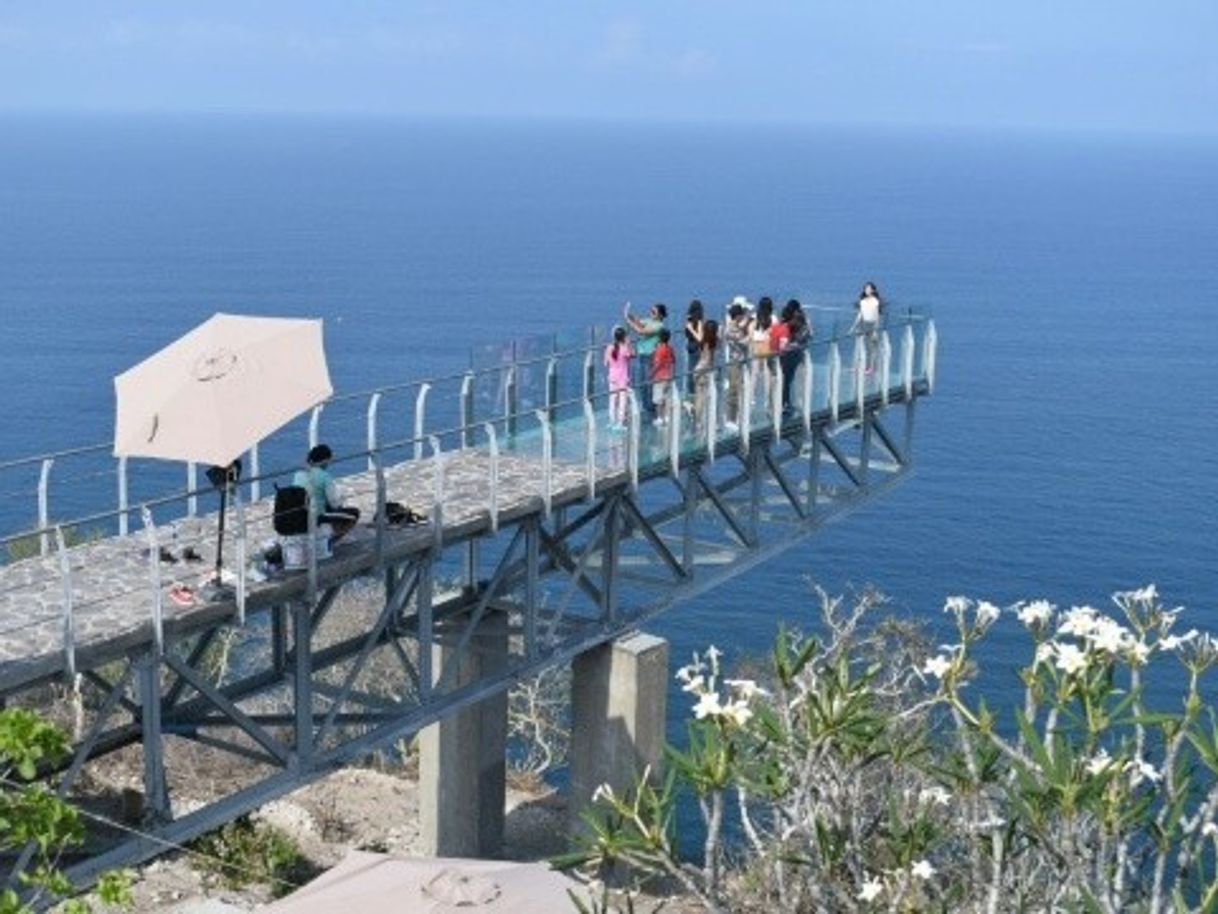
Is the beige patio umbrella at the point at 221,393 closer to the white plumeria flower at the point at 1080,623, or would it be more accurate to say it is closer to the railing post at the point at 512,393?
the railing post at the point at 512,393

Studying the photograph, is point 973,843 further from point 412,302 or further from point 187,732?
point 412,302

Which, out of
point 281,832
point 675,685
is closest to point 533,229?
point 675,685

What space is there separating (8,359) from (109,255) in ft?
149

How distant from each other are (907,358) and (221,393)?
13.9 meters

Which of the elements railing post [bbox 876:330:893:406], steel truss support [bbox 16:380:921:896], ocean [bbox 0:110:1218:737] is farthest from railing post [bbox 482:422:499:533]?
ocean [bbox 0:110:1218:737]

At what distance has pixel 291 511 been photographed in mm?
16453

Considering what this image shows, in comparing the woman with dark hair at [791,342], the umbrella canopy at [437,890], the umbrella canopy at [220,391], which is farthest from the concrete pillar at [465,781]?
the umbrella canopy at [220,391]

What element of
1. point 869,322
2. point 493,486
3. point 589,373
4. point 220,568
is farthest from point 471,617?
point 869,322

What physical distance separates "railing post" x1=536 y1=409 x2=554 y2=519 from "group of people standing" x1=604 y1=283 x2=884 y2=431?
1175 mm

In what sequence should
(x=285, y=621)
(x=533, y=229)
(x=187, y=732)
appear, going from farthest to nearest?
(x=533, y=229), (x=285, y=621), (x=187, y=732)

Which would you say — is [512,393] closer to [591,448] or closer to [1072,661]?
[591,448]

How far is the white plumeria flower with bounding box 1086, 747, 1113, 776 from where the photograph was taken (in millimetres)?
7872

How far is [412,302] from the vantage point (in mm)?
103250

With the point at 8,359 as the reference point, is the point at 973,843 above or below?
above
